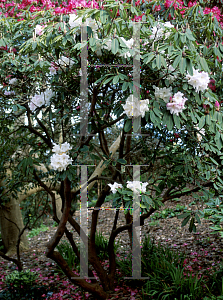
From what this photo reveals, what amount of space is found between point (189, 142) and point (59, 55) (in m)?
1.08

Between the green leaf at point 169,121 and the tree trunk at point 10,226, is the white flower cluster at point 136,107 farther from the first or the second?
the tree trunk at point 10,226

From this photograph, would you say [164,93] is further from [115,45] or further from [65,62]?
[65,62]

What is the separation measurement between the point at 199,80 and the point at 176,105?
193 millimetres

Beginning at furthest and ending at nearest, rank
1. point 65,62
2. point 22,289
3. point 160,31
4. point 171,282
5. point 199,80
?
point 22,289
point 171,282
point 65,62
point 160,31
point 199,80

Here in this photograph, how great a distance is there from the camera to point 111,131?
4.35m

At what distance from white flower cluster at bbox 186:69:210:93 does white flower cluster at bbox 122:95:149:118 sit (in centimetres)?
27

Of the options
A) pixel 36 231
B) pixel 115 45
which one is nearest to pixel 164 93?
pixel 115 45

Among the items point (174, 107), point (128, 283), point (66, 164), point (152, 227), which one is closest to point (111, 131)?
point (152, 227)

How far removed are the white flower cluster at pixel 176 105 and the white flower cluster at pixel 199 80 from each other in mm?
119

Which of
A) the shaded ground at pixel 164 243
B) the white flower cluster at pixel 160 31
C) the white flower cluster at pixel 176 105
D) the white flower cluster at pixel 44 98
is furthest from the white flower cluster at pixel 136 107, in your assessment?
the shaded ground at pixel 164 243

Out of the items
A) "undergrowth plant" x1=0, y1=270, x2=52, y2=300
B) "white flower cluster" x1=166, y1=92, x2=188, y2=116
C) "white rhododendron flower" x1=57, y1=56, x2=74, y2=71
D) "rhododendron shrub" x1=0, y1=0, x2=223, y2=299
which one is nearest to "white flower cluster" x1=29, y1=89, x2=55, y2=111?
"rhododendron shrub" x1=0, y1=0, x2=223, y2=299

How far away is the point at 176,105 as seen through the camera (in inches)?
56.3

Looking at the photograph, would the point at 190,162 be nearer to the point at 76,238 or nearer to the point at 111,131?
the point at 111,131

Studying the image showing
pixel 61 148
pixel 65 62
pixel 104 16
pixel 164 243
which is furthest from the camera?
pixel 164 243
